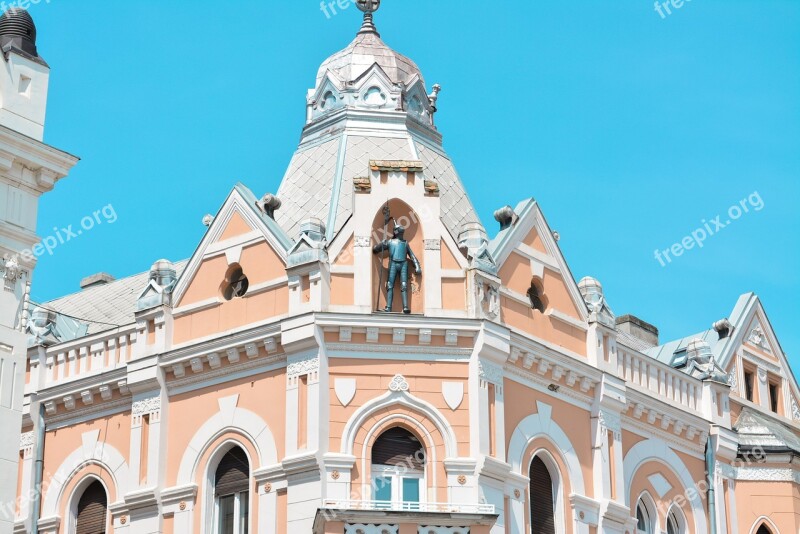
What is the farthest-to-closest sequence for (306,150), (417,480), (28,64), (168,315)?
(306,150), (168,315), (417,480), (28,64)

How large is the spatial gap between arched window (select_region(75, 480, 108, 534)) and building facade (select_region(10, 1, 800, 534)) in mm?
55

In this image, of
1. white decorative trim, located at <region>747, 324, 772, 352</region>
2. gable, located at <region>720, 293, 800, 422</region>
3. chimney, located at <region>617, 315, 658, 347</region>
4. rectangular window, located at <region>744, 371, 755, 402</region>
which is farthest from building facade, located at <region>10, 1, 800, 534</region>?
chimney, located at <region>617, 315, 658, 347</region>

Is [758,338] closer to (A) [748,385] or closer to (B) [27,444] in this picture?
(A) [748,385]

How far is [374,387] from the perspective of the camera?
1516 inches

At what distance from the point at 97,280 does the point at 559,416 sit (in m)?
17.2

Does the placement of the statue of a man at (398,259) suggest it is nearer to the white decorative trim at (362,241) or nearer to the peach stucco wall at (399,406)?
the white decorative trim at (362,241)

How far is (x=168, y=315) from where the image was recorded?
A: 41.4 metres

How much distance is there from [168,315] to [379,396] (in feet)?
19.1

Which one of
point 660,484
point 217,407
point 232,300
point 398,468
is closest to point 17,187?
point 232,300

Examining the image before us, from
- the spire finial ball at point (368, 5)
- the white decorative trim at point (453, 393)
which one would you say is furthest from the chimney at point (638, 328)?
the white decorative trim at point (453, 393)

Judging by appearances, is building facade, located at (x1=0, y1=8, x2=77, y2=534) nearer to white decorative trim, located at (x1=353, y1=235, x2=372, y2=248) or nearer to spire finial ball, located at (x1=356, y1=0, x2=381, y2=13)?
white decorative trim, located at (x1=353, y1=235, x2=372, y2=248)

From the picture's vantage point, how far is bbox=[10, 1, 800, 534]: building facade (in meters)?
38.3

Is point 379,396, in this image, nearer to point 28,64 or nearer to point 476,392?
point 476,392

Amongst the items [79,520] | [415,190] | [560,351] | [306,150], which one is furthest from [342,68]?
[79,520]
